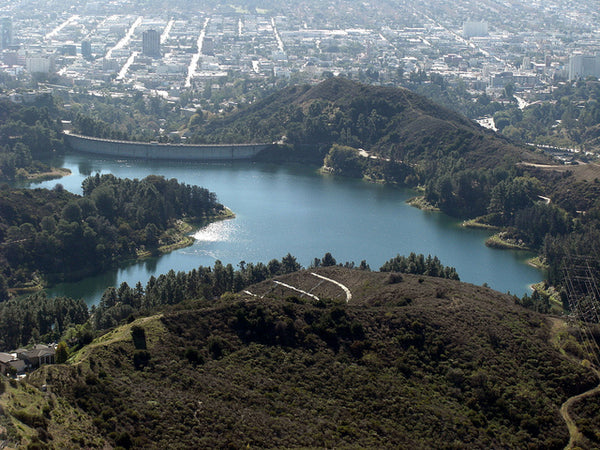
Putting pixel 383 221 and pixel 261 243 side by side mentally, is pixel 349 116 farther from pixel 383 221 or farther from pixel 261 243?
pixel 261 243

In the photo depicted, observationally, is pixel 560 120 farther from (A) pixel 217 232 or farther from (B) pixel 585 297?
(B) pixel 585 297

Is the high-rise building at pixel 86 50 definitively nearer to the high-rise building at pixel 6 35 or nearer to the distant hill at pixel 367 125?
the high-rise building at pixel 6 35

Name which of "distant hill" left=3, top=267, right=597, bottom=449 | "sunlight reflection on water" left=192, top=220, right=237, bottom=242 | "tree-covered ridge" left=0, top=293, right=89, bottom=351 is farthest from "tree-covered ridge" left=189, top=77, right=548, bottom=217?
→ "distant hill" left=3, top=267, right=597, bottom=449

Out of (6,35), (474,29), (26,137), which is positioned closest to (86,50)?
(6,35)

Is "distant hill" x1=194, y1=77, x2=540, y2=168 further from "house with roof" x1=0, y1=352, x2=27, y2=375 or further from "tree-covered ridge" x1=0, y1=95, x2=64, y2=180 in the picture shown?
"house with roof" x1=0, y1=352, x2=27, y2=375

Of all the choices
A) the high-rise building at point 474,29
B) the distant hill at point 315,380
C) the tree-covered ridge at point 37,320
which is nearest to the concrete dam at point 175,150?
the tree-covered ridge at point 37,320

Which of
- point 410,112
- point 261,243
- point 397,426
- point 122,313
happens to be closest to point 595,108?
point 410,112
